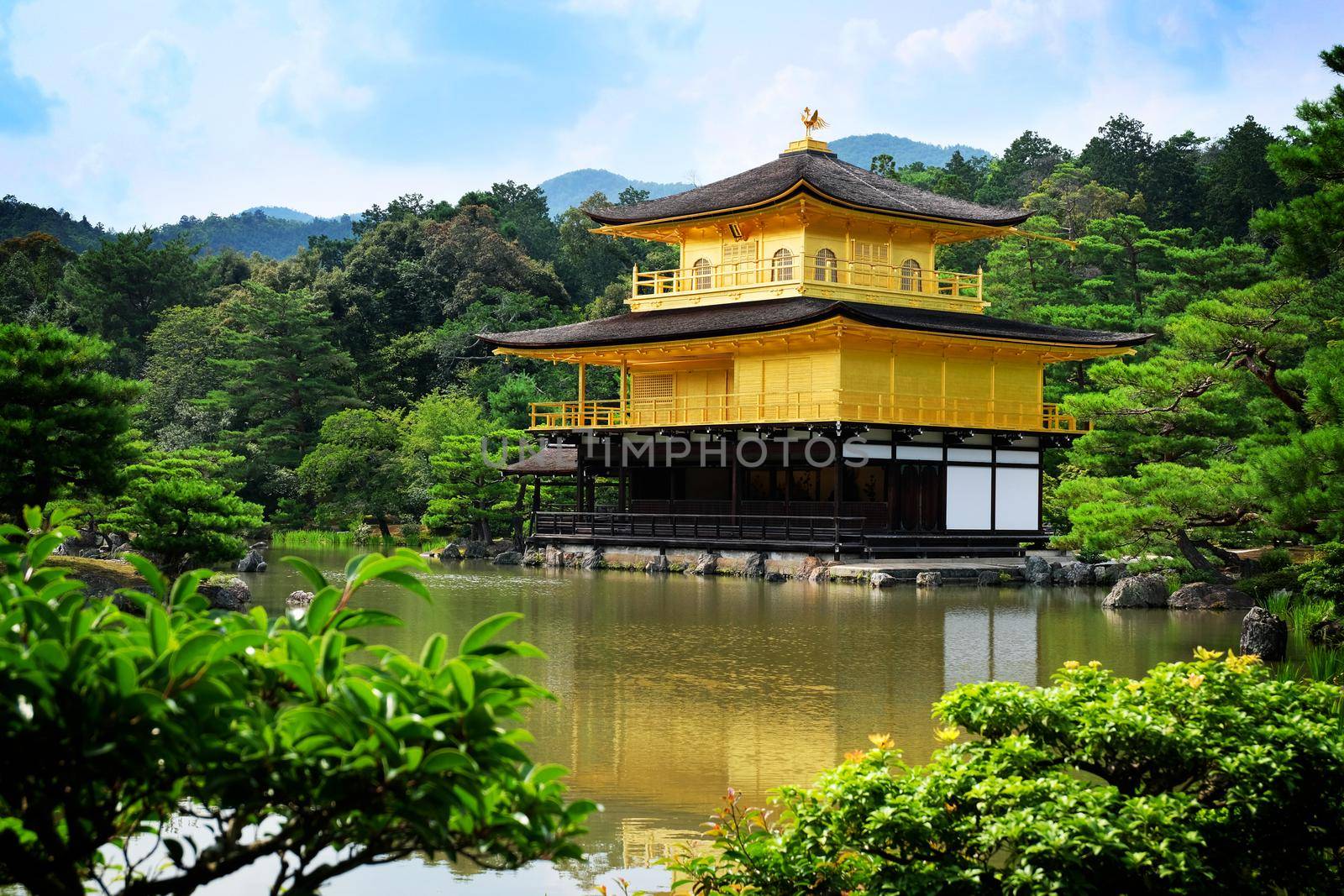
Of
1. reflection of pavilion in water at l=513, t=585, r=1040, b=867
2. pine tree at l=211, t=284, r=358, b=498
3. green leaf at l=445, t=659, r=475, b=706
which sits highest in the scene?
pine tree at l=211, t=284, r=358, b=498

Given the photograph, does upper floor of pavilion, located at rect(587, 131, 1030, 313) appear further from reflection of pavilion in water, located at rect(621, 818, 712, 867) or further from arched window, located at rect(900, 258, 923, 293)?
reflection of pavilion in water, located at rect(621, 818, 712, 867)

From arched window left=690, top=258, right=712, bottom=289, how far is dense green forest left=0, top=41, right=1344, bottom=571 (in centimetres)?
670

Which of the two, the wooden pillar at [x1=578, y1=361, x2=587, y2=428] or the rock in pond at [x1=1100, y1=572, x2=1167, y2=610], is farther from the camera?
the wooden pillar at [x1=578, y1=361, x2=587, y2=428]

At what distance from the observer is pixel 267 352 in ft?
142

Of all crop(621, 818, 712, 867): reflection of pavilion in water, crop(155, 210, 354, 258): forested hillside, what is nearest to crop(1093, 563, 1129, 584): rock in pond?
crop(621, 818, 712, 867): reflection of pavilion in water

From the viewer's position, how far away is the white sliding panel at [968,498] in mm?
27891

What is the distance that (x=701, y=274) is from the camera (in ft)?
Result: 105

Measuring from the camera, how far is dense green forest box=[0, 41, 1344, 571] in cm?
1509

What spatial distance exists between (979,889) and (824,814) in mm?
608

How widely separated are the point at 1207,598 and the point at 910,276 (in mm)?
13195

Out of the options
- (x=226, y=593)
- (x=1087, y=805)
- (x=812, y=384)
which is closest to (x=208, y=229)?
(x=812, y=384)

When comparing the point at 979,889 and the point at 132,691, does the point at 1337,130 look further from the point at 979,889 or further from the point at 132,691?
the point at 132,691

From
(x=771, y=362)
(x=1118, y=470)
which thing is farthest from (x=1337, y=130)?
(x=771, y=362)

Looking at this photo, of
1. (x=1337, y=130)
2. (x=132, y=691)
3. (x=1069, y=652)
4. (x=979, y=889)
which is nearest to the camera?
(x=132, y=691)
